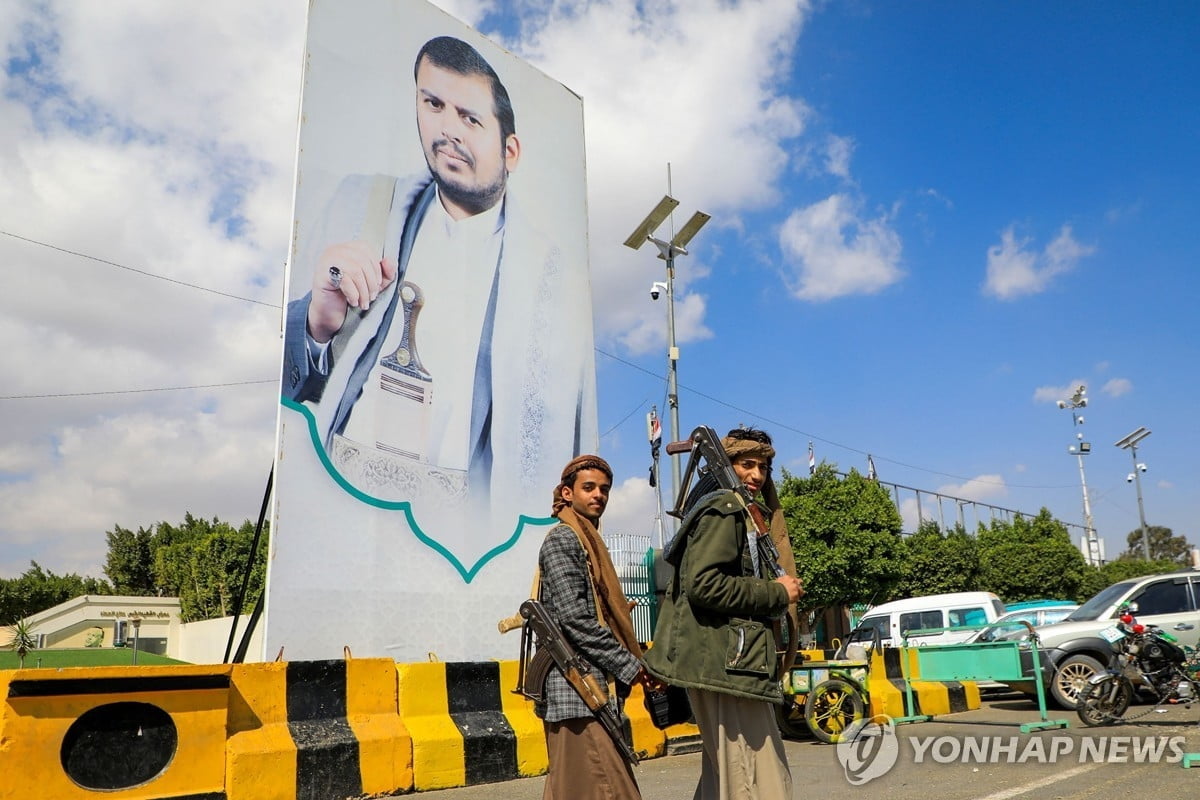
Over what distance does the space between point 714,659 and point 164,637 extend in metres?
55.0

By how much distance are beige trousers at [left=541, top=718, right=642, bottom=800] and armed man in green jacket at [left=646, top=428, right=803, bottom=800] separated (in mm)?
310

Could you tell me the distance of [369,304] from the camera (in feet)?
27.2

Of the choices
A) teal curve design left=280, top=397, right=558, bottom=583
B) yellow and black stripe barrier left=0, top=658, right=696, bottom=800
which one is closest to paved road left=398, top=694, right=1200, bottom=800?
yellow and black stripe barrier left=0, top=658, right=696, bottom=800

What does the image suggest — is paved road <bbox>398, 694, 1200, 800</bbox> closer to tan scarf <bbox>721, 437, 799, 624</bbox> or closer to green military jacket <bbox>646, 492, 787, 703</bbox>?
tan scarf <bbox>721, 437, 799, 624</bbox>

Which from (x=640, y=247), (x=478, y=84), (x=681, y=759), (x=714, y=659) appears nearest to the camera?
(x=714, y=659)

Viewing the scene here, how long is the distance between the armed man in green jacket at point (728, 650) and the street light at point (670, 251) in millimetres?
11224

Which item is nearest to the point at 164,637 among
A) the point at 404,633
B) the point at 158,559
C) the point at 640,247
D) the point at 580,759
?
the point at 158,559

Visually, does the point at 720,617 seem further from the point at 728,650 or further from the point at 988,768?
the point at 988,768

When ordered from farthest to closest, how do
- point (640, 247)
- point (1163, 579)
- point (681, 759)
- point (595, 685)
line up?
1. point (640, 247)
2. point (1163, 579)
3. point (681, 759)
4. point (595, 685)

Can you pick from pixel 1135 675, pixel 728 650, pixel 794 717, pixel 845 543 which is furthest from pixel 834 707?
pixel 845 543

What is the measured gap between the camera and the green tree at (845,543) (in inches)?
1130

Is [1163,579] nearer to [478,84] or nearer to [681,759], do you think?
[681,759]

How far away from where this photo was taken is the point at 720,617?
314 cm

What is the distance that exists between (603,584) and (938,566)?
35.4 m
